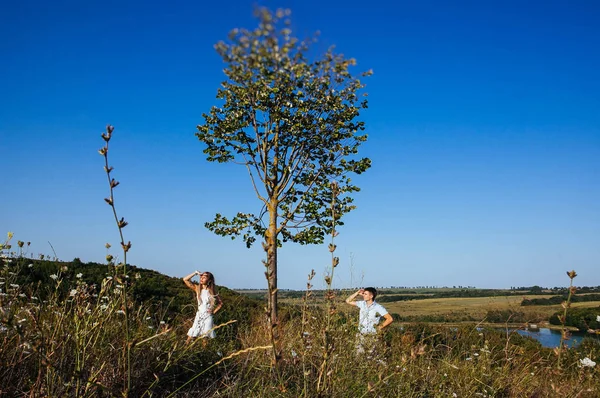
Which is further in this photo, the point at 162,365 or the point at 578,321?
the point at 578,321

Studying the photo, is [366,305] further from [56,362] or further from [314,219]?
[56,362]

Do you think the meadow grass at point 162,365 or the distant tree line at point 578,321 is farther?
the distant tree line at point 578,321

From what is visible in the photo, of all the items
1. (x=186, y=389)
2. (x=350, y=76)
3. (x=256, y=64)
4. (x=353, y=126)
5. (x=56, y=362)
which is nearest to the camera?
(x=56, y=362)

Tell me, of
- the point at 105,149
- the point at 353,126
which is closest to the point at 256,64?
the point at 353,126

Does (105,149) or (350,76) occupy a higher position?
(350,76)

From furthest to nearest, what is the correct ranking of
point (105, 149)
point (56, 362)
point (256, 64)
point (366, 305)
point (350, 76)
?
point (350, 76), point (256, 64), point (366, 305), point (56, 362), point (105, 149)

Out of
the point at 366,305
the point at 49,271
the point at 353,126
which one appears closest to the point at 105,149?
the point at 366,305

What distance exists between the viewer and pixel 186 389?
155 inches

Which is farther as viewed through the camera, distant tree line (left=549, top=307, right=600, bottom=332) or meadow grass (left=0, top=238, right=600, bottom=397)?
A: distant tree line (left=549, top=307, right=600, bottom=332)

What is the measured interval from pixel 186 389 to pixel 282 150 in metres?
8.60

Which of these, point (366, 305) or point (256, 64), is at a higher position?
point (256, 64)

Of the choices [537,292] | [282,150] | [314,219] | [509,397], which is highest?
[282,150]

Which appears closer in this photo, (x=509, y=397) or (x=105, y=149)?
(x=105, y=149)

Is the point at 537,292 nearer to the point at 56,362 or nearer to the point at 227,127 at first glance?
the point at 56,362
